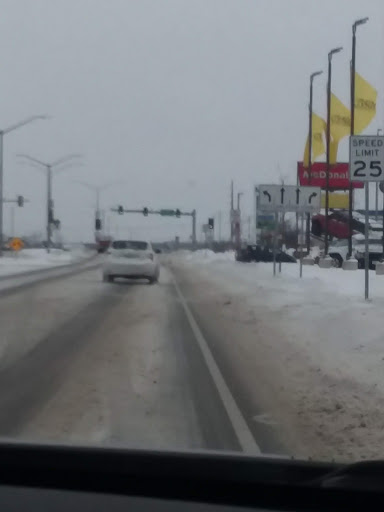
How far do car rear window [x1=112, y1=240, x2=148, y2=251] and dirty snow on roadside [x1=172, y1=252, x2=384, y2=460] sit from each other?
8.83m

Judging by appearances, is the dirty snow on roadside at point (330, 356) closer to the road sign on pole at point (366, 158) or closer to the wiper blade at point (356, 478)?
the road sign on pole at point (366, 158)

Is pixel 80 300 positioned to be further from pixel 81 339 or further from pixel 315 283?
pixel 81 339

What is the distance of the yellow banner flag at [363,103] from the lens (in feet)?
143

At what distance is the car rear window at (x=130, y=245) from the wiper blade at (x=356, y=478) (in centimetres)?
3420

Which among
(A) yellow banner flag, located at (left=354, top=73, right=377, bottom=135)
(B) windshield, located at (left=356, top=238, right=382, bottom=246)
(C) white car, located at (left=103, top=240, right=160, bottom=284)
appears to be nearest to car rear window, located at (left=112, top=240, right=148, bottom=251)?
(C) white car, located at (left=103, top=240, right=160, bottom=284)

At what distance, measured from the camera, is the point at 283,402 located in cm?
1148

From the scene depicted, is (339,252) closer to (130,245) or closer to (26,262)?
Answer: (130,245)

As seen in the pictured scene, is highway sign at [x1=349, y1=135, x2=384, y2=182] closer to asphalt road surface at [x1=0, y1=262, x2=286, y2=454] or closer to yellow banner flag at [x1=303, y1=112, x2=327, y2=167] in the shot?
asphalt road surface at [x1=0, y1=262, x2=286, y2=454]

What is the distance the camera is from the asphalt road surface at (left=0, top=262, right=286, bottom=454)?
Result: 9.52 meters

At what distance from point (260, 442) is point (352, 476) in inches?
184

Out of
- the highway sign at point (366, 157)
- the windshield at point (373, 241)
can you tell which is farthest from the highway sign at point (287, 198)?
the windshield at point (373, 241)

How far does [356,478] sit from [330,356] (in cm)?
1087

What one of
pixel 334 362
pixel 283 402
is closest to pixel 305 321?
pixel 334 362

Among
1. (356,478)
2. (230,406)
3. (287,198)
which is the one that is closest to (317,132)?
(287,198)
